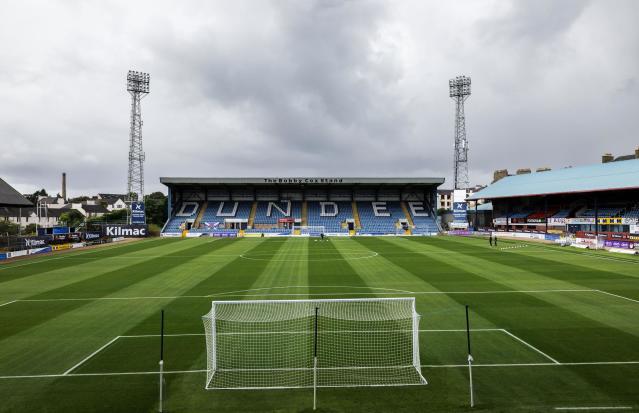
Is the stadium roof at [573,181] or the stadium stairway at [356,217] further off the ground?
the stadium roof at [573,181]

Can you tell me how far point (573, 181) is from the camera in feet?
184

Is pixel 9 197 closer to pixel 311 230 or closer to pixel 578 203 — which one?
pixel 311 230

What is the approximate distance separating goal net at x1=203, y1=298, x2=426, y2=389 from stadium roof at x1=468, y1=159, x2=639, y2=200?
47961 millimetres

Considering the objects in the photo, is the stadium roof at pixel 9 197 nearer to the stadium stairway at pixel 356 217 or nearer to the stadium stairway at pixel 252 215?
the stadium stairway at pixel 252 215

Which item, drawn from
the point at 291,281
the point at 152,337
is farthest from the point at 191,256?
the point at 152,337

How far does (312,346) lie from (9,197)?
43073 millimetres

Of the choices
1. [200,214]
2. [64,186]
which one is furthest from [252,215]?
[64,186]

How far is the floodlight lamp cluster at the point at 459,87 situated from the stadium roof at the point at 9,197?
65171 millimetres

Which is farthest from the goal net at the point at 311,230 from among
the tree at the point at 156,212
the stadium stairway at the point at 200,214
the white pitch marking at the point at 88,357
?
the white pitch marking at the point at 88,357

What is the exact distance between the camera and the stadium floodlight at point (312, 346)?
30.7 feet

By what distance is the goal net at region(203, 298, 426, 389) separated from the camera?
9.36 meters

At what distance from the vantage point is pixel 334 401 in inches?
323

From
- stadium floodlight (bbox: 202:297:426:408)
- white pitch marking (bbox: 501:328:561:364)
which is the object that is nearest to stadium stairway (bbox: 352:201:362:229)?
stadium floodlight (bbox: 202:297:426:408)

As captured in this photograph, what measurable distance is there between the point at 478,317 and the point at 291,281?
416 inches
